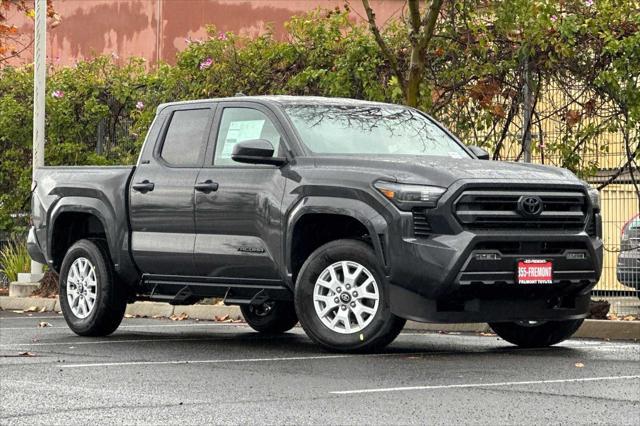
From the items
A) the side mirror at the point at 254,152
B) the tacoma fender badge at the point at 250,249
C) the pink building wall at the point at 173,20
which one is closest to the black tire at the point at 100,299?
the tacoma fender badge at the point at 250,249

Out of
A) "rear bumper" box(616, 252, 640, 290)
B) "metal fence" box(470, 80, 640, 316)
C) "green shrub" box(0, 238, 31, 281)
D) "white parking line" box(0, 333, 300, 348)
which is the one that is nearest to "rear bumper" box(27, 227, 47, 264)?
"white parking line" box(0, 333, 300, 348)

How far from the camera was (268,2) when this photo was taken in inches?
1592

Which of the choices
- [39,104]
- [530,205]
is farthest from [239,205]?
[39,104]

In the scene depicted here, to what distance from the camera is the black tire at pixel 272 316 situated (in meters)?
13.3

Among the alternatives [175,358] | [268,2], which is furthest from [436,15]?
[268,2]

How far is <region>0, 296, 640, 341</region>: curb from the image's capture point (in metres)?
13.0

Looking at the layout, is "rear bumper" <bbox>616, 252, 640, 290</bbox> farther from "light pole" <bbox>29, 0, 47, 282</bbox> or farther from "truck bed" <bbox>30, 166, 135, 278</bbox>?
"light pole" <bbox>29, 0, 47, 282</bbox>

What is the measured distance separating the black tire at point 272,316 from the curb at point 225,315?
55.4 inches

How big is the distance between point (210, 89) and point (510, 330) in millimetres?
7185

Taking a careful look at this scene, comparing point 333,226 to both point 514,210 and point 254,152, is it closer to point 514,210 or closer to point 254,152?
point 254,152

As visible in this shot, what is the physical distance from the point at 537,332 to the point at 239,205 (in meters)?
2.57

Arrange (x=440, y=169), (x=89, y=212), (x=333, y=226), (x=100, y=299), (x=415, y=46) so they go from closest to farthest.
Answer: (x=440, y=169) → (x=333, y=226) → (x=100, y=299) → (x=89, y=212) → (x=415, y=46)

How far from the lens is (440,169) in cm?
1052

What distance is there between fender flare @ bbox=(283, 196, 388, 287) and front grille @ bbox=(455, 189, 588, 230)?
0.58m
